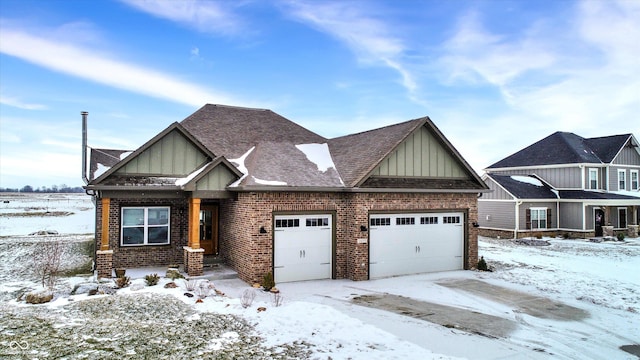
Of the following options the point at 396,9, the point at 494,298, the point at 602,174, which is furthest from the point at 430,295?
the point at 602,174

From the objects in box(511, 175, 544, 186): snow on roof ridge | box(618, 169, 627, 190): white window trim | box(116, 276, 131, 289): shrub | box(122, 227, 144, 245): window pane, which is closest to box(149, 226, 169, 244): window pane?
box(122, 227, 144, 245): window pane

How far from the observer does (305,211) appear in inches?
547

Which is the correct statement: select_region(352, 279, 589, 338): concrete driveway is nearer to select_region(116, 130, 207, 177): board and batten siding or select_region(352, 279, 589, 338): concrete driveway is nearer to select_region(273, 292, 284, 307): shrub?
select_region(273, 292, 284, 307): shrub

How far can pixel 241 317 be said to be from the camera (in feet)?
30.4

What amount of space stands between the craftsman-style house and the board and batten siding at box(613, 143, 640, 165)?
73.5 ft

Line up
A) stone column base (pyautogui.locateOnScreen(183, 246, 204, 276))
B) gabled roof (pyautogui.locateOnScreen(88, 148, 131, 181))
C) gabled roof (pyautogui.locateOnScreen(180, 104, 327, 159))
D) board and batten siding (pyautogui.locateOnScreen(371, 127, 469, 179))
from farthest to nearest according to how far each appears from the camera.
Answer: gabled roof (pyautogui.locateOnScreen(180, 104, 327, 159)) → board and batten siding (pyautogui.locateOnScreen(371, 127, 469, 179)) → gabled roof (pyautogui.locateOnScreen(88, 148, 131, 181)) → stone column base (pyautogui.locateOnScreen(183, 246, 204, 276))

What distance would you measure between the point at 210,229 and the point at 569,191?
2673 cm

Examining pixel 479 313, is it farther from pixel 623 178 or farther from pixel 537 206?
pixel 623 178

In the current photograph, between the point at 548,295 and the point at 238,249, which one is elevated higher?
the point at 238,249

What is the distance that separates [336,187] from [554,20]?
1054 centimetres

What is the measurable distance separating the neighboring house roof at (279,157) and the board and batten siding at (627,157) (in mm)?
22300

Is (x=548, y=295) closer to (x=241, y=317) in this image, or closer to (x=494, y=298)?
(x=494, y=298)

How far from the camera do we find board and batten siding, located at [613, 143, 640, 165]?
3162 centimetres

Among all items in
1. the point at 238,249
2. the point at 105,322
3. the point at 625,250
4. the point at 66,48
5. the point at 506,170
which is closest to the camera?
the point at 105,322
